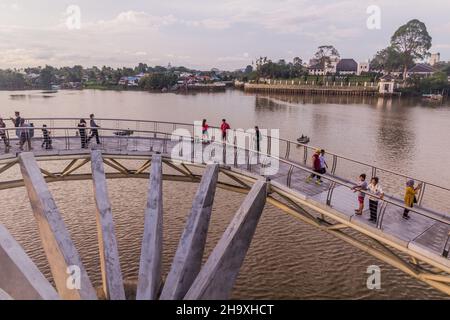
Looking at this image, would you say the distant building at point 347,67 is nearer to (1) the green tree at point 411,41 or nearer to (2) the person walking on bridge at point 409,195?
(1) the green tree at point 411,41

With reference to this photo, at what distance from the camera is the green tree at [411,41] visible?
126812 millimetres

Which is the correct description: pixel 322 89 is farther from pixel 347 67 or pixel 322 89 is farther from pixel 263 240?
pixel 263 240

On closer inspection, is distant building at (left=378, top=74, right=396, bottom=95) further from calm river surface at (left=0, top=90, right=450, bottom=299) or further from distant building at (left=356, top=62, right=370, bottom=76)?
calm river surface at (left=0, top=90, right=450, bottom=299)

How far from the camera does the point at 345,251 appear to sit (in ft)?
59.9

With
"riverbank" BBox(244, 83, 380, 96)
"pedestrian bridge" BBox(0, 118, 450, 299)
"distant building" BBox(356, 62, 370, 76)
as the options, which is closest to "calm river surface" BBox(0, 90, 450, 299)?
"pedestrian bridge" BBox(0, 118, 450, 299)

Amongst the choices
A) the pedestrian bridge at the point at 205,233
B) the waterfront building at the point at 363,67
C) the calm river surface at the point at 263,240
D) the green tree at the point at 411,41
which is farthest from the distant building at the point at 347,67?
the pedestrian bridge at the point at 205,233

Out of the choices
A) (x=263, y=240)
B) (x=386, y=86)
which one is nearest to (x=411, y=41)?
(x=386, y=86)

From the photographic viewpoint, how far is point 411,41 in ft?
427

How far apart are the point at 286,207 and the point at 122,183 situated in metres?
18.8

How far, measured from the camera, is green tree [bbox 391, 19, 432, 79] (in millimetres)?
126812

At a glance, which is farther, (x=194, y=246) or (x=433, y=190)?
(x=433, y=190)

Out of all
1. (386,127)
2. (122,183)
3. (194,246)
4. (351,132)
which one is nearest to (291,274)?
(194,246)

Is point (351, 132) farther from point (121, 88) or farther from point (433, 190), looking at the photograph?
point (121, 88)
